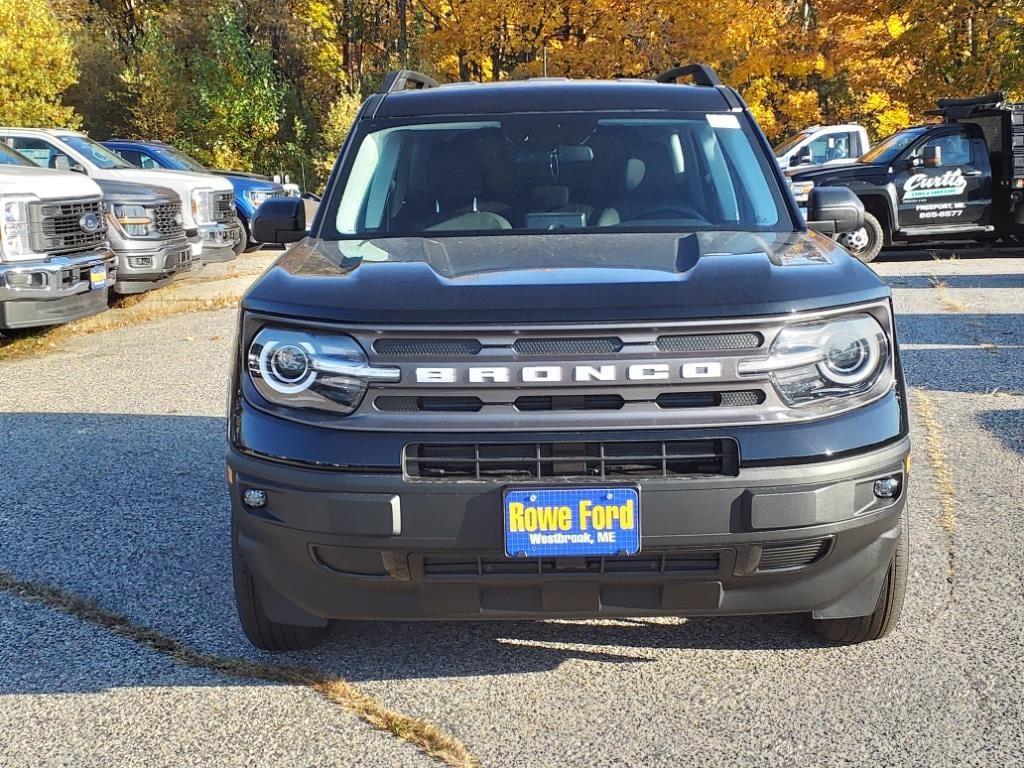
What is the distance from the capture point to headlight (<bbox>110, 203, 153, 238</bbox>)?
11.0 meters

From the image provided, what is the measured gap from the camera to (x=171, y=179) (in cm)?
1420

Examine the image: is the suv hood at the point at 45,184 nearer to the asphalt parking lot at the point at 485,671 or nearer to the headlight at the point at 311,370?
the asphalt parking lot at the point at 485,671

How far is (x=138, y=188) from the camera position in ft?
37.1

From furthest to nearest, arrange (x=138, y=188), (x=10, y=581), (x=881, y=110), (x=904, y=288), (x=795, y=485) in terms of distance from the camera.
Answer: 1. (x=881, y=110)
2. (x=904, y=288)
3. (x=138, y=188)
4. (x=10, y=581)
5. (x=795, y=485)

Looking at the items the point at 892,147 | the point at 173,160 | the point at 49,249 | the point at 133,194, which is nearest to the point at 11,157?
the point at 133,194

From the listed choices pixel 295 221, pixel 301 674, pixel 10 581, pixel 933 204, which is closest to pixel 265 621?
pixel 301 674

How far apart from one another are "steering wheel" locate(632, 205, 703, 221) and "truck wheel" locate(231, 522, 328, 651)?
1.82 metres

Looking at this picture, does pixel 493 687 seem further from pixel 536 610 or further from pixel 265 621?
pixel 265 621

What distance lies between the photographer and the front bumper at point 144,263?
35.9ft

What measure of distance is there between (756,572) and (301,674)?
A: 1.39 m

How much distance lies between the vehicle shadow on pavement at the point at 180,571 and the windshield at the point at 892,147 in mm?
11732

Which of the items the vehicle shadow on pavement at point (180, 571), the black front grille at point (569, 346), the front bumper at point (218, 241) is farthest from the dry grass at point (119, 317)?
the black front grille at point (569, 346)

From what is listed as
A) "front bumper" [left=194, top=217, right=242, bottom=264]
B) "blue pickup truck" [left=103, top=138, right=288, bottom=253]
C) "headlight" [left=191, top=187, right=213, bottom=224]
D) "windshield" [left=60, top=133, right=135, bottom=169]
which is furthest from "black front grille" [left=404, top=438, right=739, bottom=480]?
"blue pickup truck" [left=103, top=138, right=288, bottom=253]

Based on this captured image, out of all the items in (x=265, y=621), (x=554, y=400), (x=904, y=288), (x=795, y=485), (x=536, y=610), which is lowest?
(x=904, y=288)
